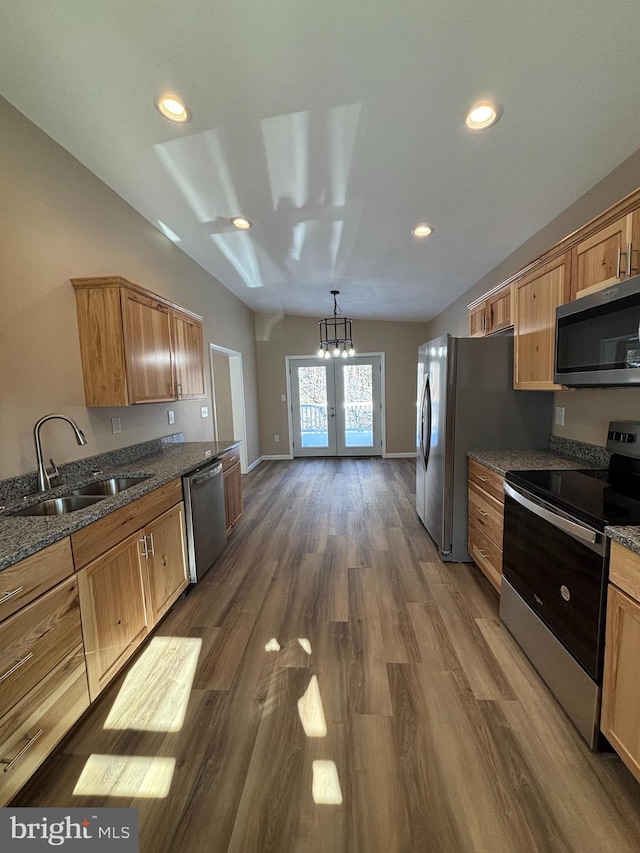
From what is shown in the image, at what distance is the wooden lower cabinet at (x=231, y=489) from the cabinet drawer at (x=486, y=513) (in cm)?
212

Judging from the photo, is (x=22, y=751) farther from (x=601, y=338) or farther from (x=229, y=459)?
(x=601, y=338)

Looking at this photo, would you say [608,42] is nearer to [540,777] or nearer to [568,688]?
[568,688]

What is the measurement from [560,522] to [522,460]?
3.02 feet

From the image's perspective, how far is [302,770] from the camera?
1.29 meters

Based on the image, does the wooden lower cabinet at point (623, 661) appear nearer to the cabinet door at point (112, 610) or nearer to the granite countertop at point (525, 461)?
the granite countertop at point (525, 461)

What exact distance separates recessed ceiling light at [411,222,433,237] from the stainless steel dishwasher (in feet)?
8.45

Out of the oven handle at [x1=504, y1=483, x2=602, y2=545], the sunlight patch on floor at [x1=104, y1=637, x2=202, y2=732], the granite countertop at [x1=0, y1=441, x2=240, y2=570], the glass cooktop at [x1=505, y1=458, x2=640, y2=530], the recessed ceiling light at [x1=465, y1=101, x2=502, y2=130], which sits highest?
the recessed ceiling light at [x1=465, y1=101, x2=502, y2=130]

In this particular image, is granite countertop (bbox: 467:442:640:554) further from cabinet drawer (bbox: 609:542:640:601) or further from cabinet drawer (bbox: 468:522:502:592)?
cabinet drawer (bbox: 609:542:640:601)

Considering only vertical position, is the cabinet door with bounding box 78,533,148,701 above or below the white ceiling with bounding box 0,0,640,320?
below

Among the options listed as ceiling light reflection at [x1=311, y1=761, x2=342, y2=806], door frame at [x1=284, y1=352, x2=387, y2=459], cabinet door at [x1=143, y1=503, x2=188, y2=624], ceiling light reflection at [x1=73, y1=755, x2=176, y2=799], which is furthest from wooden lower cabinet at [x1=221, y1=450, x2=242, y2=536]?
door frame at [x1=284, y1=352, x2=387, y2=459]

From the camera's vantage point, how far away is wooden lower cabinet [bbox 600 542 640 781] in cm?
111

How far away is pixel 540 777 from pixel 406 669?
0.62 meters

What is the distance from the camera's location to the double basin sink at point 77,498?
1791 mm

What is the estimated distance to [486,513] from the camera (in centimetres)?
235
